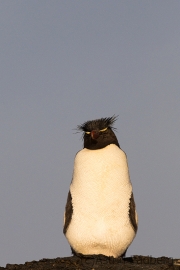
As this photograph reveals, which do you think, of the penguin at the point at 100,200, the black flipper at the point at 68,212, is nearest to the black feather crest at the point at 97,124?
the penguin at the point at 100,200

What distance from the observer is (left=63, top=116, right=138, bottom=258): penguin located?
9.52 m

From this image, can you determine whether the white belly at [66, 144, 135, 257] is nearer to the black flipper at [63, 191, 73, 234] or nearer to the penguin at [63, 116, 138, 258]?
the penguin at [63, 116, 138, 258]

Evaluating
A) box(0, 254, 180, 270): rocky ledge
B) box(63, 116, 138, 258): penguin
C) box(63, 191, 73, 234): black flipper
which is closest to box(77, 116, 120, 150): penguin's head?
box(63, 116, 138, 258): penguin

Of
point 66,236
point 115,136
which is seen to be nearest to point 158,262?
point 66,236

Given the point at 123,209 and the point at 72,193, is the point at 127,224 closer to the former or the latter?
the point at 123,209

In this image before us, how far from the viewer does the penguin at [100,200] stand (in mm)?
9516

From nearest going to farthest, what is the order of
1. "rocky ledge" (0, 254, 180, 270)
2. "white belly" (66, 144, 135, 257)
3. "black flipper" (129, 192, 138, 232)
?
"rocky ledge" (0, 254, 180, 270) < "white belly" (66, 144, 135, 257) < "black flipper" (129, 192, 138, 232)

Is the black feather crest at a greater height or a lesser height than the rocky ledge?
greater

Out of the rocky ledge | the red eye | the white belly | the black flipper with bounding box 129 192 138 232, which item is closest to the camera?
the rocky ledge

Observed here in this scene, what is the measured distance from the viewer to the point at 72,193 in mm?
9922

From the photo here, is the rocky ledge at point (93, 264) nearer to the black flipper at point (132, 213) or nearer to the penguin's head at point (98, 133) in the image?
the black flipper at point (132, 213)

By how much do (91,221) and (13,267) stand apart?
1.49 meters

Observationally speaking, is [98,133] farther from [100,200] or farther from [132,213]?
[132,213]

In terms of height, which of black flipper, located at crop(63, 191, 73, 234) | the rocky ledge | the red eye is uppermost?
the red eye
